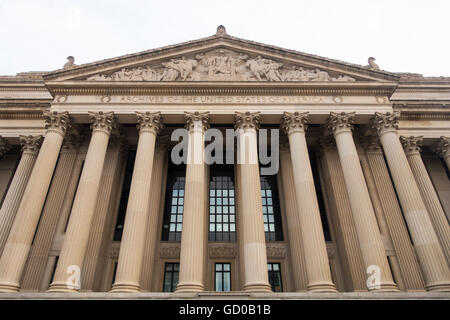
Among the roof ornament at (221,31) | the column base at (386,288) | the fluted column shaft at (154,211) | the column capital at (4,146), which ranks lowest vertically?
the column base at (386,288)

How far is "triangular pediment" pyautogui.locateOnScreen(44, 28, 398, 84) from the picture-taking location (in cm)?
2394

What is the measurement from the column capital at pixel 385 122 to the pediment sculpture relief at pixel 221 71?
378 centimetres

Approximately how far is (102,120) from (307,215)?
15976 millimetres

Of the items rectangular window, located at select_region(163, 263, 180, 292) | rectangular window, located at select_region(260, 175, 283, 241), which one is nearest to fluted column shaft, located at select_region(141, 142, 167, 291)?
rectangular window, located at select_region(163, 263, 180, 292)

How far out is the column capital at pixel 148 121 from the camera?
72.9 ft

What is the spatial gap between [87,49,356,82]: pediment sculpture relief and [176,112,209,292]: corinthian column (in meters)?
3.99

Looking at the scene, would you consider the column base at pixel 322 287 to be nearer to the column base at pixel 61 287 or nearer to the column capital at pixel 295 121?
the column capital at pixel 295 121

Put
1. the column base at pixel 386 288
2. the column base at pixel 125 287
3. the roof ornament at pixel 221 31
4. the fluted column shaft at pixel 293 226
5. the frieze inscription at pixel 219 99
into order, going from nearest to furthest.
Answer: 1. the column base at pixel 125 287
2. the column base at pixel 386 288
3. the fluted column shaft at pixel 293 226
4. the frieze inscription at pixel 219 99
5. the roof ornament at pixel 221 31

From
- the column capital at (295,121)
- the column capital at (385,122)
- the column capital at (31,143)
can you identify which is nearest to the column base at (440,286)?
the column capital at (385,122)

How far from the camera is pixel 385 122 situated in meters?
22.4

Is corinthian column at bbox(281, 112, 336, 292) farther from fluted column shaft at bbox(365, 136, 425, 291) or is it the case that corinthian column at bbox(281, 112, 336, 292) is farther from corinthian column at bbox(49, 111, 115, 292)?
corinthian column at bbox(49, 111, 115, 292)

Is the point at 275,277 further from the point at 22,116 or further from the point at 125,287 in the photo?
the point at 22,116

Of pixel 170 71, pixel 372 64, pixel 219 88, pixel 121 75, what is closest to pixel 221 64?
pixel 219 88
